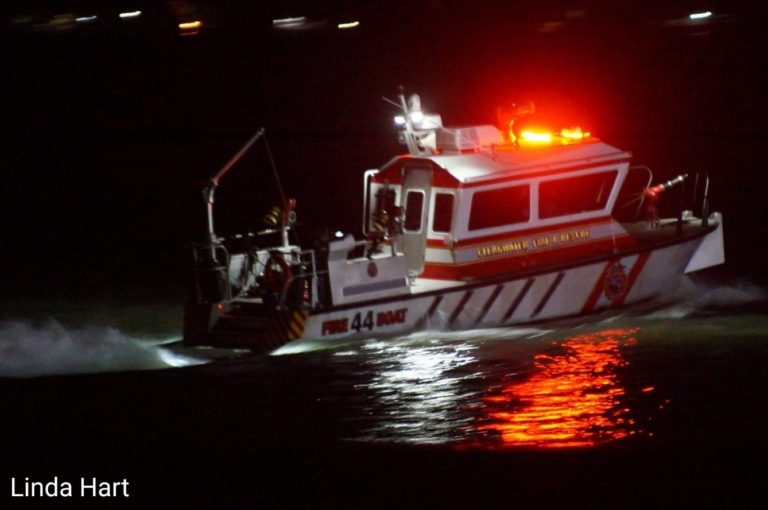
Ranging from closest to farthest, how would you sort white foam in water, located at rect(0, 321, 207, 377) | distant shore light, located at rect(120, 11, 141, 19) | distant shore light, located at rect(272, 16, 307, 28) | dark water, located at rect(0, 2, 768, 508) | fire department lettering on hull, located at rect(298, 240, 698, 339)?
dark water, located at rect(0, 2, 768, 508)
white foam in water, located at rect(0, 321, 207, 377)
fire department lettering on hull, located at rect(298, 240, 698, 339)
distant shore light, located at rect(272, 16, 307, 28)
distant shore light, located at rect(120, 11, 141, 19)

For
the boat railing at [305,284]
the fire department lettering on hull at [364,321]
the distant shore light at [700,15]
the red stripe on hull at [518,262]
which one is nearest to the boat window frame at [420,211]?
the red stripe on hull at [518,262]

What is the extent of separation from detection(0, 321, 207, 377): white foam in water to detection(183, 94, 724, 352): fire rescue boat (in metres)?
0.53

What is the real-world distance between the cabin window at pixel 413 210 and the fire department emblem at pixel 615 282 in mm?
2309

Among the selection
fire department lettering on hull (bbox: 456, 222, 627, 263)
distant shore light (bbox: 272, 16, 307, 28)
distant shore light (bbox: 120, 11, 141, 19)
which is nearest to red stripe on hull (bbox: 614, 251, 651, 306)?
fire department lettering on hull (bbox: 456, 222, 627, 263)

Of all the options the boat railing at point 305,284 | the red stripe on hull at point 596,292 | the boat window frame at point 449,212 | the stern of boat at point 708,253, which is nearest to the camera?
the boat railing at point 305,284

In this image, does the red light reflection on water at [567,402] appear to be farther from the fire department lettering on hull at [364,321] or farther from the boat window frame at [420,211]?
the boat window frame at [420,211]

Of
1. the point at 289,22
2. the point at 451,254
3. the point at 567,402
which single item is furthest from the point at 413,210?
the point at 289,22

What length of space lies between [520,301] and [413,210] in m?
1.58

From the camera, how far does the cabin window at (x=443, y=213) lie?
581 inches

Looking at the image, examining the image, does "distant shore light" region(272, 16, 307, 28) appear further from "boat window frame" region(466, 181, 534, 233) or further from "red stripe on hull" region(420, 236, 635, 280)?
"boat window frame" region(466, 181, 534, 233)

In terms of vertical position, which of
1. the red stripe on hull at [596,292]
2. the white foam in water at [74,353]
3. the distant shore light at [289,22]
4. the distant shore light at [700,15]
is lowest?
the white foam in water at [74,353]

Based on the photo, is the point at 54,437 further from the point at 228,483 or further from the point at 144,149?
the point at 144,149

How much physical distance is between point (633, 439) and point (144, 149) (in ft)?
104

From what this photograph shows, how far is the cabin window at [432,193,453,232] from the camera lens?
14.8 metres
